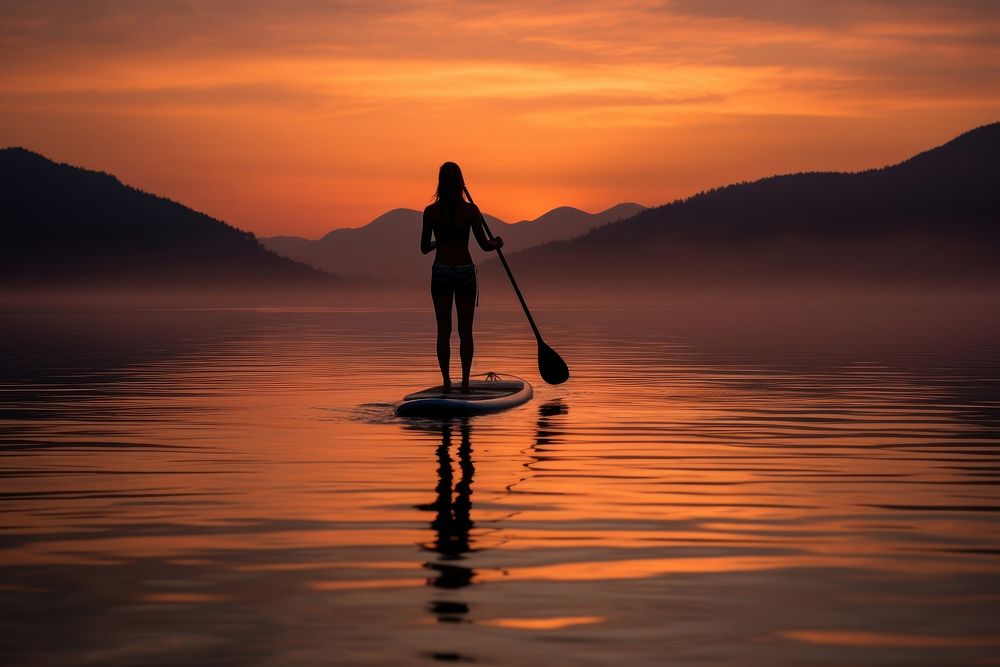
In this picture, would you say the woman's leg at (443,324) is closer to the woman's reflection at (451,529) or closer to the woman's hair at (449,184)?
the woman's hair at (449,184)

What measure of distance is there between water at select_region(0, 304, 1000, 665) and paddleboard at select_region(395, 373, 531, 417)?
22cm

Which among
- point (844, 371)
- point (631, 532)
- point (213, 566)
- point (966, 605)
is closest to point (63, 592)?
point (213, 566)

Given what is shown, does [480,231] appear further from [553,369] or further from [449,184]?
[553,369]

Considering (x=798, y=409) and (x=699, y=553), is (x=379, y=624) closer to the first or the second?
(x=699, y=553)

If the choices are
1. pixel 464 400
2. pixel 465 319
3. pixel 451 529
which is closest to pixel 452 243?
pixel 465 319

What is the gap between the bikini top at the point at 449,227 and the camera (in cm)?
1831

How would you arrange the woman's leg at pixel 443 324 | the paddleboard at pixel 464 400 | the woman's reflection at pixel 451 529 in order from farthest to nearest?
the woman's leg at pixel 443 324
the paddleboard at pixel 464 400
the woman's reflection at pixel 451 529

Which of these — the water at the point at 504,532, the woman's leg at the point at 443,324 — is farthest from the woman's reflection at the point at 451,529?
the woman's leg at the point at 443,324

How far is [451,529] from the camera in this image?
395 inches

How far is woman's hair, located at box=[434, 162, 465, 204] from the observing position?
18328 millimetres

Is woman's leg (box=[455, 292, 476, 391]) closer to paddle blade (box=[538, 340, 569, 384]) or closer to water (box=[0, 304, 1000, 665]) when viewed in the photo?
water (box=[0, 304, 1000, 665])

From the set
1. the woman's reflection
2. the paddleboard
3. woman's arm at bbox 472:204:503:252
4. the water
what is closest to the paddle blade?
the water

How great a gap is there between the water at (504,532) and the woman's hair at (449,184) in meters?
2.88

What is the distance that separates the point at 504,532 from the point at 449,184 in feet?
29.8
